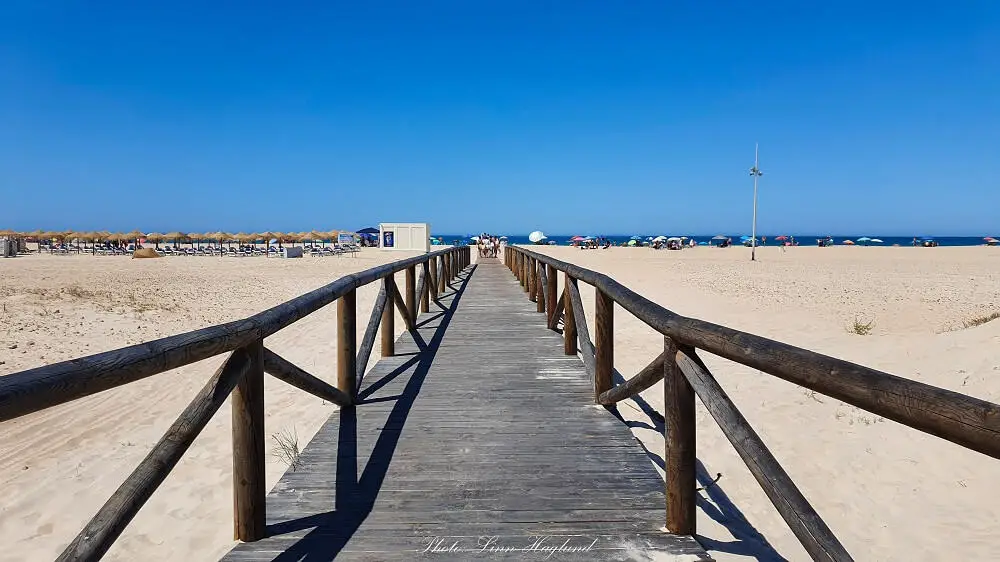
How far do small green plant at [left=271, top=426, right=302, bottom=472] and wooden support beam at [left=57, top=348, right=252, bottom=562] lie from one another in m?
1.13

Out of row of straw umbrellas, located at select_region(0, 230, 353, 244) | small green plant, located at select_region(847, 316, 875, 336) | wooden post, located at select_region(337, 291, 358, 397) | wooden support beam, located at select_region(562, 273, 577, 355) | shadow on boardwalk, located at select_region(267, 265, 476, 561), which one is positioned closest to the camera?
shadow on boardwalk, located at select_region(267, 265, 476, 561)

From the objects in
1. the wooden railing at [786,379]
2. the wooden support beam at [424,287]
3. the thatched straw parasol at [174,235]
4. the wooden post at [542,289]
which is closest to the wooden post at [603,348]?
the wooden railing at [786,379]

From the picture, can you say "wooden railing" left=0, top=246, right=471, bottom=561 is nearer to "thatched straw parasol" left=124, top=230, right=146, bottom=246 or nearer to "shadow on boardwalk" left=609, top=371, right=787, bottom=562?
"shadow on boardwalk" left=609, top=371, right=787, bottom=562

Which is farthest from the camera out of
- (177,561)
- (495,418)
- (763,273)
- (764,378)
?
(763,273)

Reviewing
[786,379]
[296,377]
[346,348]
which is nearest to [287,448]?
[346,348]

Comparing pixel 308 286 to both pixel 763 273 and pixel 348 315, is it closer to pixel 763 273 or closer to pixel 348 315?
pixel 348 315

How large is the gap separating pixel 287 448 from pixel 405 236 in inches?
1685

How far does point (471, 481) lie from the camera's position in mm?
2928

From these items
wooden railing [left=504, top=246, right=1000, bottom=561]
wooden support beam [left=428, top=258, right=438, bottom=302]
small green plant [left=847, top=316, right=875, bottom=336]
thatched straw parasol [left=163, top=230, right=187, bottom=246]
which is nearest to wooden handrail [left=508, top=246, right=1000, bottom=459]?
wooden railing [left=504, top=246, right=1000, bottom=561]

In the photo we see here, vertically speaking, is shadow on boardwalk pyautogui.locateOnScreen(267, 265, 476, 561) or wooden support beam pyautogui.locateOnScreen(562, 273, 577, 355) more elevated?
wooden support beam pyautogui.locateOnScreen(562, 273, 577, 355)

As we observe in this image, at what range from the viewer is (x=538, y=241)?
7619cm

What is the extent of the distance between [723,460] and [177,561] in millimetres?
3901

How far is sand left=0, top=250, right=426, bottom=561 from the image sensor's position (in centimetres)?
358

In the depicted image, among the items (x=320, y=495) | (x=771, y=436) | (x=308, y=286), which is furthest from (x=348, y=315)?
(x=308, y=286)
